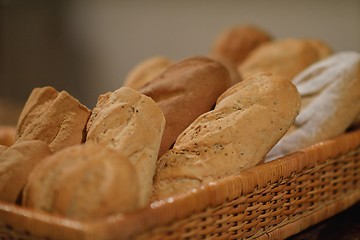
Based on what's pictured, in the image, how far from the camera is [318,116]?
1.38 m

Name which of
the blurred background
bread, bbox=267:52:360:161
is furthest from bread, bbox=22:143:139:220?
the blurred background

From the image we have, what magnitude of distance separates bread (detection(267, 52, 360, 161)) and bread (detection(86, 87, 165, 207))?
41cm

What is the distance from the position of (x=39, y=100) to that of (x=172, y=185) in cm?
37

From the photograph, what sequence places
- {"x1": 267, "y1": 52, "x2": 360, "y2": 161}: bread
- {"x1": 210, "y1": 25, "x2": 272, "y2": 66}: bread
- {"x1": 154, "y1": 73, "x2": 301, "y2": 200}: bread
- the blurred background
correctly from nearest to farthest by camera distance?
{"x1": 154, "y1": 73, "x2": 301, "y2": 200}: bread → {"x1": 267, "y1": 52, "x2": 360, "y2": 161}: bread → {"x1": 210, "y1": 25, "x2": 272, "y2": 66}: bread → the blurred background

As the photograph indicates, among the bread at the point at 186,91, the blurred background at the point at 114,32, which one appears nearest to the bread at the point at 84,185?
the bread at the point at 186,91

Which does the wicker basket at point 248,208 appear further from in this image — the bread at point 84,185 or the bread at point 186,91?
the bread at point 186,91

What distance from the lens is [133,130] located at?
95 cm

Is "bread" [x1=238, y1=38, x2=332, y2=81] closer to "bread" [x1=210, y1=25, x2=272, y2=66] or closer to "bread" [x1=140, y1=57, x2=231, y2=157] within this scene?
"bread" [x1=210, y1=25, x2=272, y2=66]

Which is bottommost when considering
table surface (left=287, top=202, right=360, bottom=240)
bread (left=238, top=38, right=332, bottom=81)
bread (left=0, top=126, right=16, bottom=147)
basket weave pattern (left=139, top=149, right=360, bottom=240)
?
table surface (left=287, top=202, right=360, bottom=240)

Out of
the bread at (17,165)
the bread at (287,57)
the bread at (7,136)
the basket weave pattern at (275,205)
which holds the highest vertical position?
the bread at (17,165)

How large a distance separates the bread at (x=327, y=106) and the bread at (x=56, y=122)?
449mm

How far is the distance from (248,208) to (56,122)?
403mm

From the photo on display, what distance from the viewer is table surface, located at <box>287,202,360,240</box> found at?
127cm

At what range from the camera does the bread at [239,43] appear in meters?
1.96
